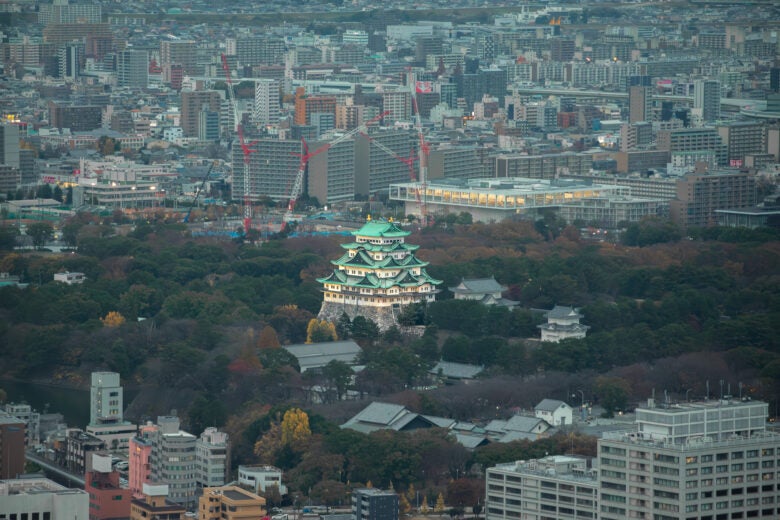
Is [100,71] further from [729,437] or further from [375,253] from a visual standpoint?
[729,437]

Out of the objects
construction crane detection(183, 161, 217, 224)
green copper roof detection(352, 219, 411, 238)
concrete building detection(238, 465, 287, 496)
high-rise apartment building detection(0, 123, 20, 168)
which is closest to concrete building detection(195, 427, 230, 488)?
concrete building detection(238, 465, 287, 496)

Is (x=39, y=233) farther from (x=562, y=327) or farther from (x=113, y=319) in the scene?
(x=562, y=327)

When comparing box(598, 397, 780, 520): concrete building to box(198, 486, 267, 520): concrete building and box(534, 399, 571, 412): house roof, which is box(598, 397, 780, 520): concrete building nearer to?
box(198, 486, 267, 520): concrete building

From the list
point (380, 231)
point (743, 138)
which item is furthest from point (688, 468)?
point (743, 138)

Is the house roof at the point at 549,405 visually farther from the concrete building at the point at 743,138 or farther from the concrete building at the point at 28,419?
the concrete building at the point at 743,138

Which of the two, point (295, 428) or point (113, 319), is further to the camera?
point (113, 319)
